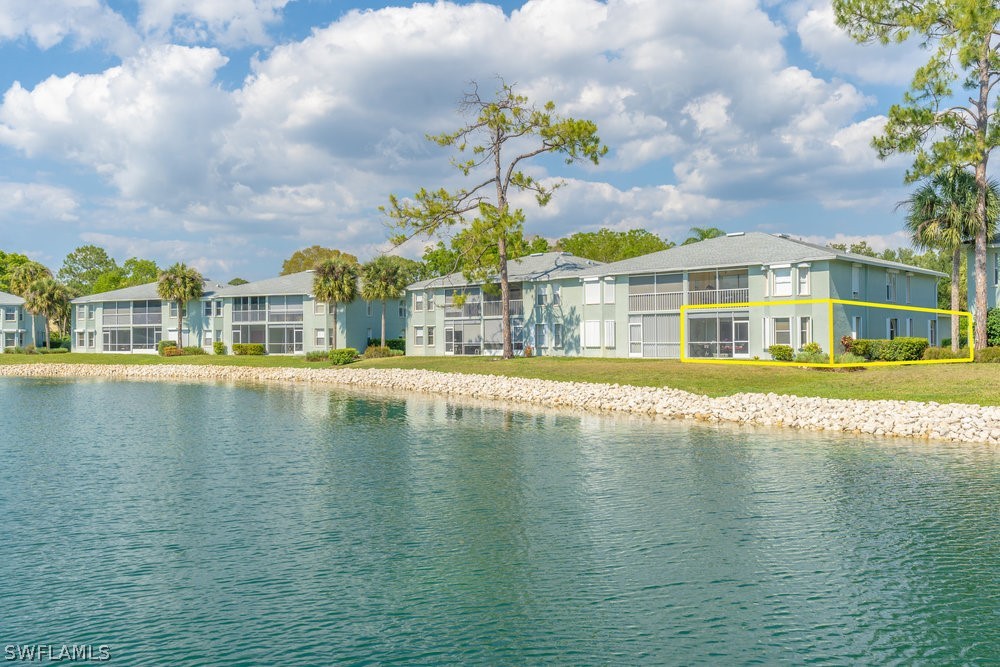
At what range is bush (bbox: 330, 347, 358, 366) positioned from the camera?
198 feet

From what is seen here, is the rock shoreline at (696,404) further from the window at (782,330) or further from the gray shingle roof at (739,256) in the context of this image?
the gray shingle roof at (739,256)

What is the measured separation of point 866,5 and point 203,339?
63393mm

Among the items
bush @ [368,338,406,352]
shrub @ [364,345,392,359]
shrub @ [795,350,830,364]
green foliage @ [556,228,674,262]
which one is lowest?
shrub @ [795,350,830,364]

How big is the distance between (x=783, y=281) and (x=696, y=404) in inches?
600

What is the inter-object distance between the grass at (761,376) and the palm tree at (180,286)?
92.7 ft

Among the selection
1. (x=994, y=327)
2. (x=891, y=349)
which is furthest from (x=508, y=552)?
(x=994, y=327)

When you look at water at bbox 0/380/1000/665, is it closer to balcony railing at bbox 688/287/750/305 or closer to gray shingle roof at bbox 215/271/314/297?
balcony railing at bbox 688/287/750/305

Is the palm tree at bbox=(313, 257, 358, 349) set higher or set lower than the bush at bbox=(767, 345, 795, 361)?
higher

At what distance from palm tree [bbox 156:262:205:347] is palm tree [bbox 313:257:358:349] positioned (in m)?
15.8

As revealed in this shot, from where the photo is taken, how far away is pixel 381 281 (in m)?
63.0

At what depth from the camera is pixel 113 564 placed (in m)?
12.7

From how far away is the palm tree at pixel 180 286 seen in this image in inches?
2923

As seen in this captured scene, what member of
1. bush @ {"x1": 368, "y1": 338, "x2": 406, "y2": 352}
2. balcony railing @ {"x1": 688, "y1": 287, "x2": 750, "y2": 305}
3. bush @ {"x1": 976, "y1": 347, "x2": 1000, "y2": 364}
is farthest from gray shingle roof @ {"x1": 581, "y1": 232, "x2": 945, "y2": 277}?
bush @ {"x1": 368, "y1": 338, "x2": 406, "y2": 352}

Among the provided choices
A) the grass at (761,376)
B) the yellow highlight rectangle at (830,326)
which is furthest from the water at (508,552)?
the yellow highlight rectangle at (830,326)
